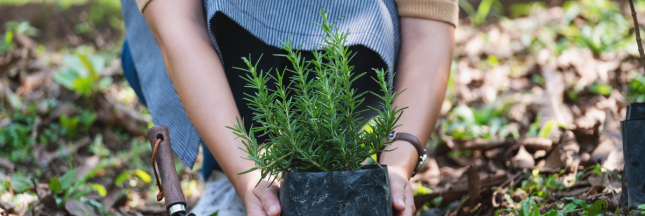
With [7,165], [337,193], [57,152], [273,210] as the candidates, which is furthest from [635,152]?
[57,152]

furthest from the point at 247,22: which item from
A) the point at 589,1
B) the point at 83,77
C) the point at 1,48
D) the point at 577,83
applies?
the point at 589,1

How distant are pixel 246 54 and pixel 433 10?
28.5 inches

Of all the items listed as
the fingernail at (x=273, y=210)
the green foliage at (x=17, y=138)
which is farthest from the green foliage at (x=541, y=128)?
the green foliage at (x=17, y=138)

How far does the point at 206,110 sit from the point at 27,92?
9.44ft

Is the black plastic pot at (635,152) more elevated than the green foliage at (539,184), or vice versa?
the black plastic pot at (635,152)

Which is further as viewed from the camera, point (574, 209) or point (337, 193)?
point (574, 209)

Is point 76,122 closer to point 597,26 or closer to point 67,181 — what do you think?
point 67,181

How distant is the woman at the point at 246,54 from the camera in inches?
56.1

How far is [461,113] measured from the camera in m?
3.20

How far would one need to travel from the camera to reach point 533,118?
3.12 m

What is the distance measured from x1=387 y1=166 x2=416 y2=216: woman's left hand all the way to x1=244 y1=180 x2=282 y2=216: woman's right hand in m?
0.29

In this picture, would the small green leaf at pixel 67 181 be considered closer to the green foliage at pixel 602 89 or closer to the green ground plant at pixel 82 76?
the green ground plant at pixel 82 76

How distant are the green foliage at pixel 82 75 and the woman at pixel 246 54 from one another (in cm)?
152

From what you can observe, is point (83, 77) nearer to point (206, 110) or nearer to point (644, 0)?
point (206, 110)
